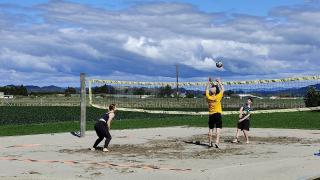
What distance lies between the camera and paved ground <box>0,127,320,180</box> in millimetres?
10547

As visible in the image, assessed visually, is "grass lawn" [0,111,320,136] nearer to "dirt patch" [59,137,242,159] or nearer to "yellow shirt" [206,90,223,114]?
"dirt patch" [59,137,242,159]

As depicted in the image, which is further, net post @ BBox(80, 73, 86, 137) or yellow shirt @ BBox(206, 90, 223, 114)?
net post @ BBox(80, 73, 86, 137)

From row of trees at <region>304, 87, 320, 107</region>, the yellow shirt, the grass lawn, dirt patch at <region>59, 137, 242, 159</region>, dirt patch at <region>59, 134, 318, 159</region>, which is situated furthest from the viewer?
row of trees at <region>304, 87, 320, 107</region>

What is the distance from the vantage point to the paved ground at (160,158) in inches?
415

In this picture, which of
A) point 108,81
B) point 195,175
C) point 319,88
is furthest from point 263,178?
point 319,88

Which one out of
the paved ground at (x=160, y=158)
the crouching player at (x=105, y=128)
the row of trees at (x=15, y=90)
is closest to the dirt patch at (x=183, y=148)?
the paved ground at (x=160, y=158)

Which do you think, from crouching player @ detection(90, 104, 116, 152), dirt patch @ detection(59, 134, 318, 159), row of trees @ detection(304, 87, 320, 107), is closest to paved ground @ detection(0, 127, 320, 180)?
dirt patch @ detection(59, 134, 318, 159)

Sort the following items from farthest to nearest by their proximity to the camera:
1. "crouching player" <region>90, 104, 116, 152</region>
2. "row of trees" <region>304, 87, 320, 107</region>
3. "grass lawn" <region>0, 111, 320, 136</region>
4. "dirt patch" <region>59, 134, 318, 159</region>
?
1. "row of trees" <region>304, 87, 320, 107</region>
2. "grass lawn" <region>0, 111, 320, 136</region>
3. "crouching player" <region>90, 104, 116, 152</region>
4. "dirt patch" <region>59, 134, 318, 159</region>

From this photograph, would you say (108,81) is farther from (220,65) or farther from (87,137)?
(220,65)

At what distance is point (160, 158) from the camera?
43.1 ft

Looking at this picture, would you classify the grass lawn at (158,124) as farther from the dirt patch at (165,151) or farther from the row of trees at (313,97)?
the row of trees at (313,97)

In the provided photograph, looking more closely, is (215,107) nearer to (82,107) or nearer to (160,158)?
(160,158)

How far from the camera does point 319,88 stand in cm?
3544

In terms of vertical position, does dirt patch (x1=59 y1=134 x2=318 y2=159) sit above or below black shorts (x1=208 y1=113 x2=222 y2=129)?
below
